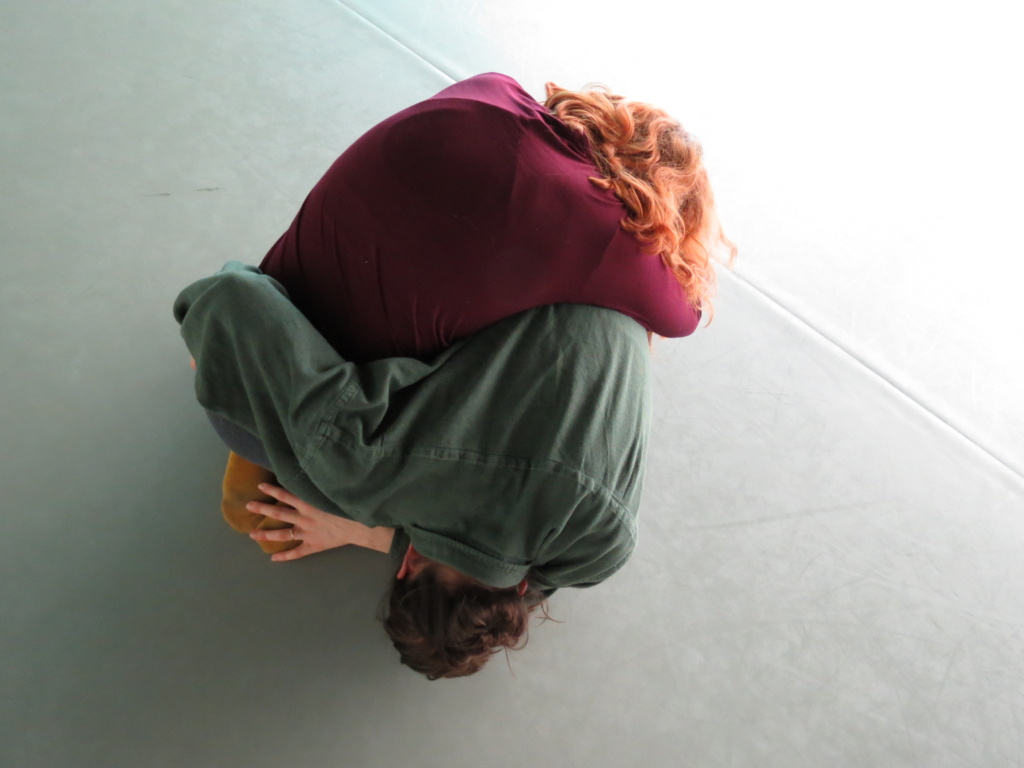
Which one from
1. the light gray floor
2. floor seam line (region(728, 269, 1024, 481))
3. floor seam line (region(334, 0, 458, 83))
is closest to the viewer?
the light gray floor

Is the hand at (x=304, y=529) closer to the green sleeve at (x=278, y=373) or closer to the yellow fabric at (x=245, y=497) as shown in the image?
the yellow fabric at (x=245, y=497)

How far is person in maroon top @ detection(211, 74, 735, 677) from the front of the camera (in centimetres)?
95

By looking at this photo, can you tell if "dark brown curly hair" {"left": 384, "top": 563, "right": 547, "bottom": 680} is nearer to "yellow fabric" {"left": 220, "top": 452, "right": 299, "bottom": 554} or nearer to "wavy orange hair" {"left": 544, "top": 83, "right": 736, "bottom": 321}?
"yellow fabric" {"left": 220, "top": 452, "right": 299, "bottom": 554}

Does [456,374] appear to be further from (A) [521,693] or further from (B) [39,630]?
(B) [39,630]

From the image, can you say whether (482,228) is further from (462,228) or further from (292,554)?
(292,554)

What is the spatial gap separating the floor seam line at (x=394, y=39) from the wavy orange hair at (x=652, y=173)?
1.01 metres

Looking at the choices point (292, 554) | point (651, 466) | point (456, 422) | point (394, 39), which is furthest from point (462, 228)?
point (394, 39)

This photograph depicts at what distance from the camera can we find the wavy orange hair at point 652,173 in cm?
101

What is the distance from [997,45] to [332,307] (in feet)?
8.85

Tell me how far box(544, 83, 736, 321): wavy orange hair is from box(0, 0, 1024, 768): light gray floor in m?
0.53

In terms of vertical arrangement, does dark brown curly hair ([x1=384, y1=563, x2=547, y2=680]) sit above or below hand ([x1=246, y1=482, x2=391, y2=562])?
above

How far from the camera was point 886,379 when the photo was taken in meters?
1.75

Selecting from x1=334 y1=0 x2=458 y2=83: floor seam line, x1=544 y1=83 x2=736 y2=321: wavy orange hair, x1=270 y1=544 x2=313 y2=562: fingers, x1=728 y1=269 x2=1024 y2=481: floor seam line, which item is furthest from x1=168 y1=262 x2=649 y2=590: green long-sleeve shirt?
x1=334 y1=0 x2=458 y2=83: floor seam line

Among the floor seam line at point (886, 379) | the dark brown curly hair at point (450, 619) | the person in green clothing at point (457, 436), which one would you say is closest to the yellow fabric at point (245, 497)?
the person in green clothing at point (457, 436)
